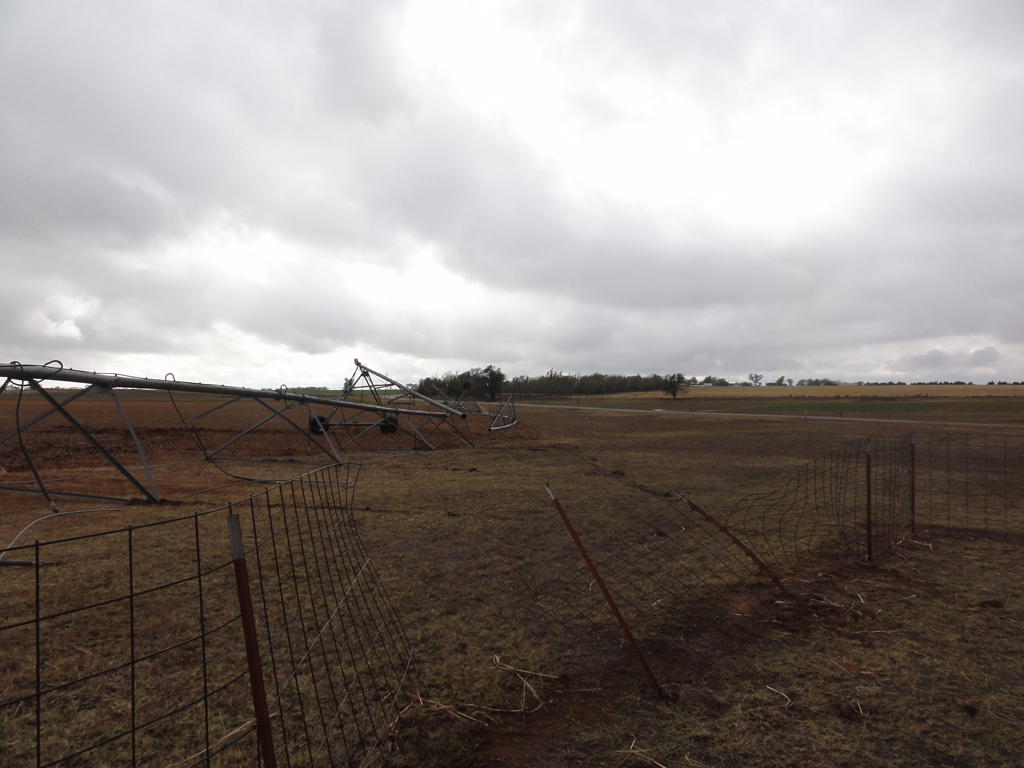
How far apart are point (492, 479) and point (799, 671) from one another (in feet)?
28.4

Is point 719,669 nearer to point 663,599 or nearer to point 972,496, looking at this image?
point 663,599

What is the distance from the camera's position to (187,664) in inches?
159

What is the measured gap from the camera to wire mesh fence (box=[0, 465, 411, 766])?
3.06 meters

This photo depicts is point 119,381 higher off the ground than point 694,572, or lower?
Answer: higher

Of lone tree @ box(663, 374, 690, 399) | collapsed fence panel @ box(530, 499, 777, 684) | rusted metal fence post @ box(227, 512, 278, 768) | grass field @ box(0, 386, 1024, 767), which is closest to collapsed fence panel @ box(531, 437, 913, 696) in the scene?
collapsed fence panel @ box(530, 499, 777, 684)

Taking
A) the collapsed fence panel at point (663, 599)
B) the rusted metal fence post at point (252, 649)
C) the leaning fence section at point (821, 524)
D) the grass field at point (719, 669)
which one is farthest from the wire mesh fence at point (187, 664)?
the leaning fence section at point (821, 524)

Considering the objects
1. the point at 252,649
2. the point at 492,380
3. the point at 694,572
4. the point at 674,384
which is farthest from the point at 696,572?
the point at 674,384

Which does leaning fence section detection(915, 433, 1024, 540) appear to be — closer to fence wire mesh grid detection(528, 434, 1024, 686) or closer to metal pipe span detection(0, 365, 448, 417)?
fence wire mesh grid detection(528, 434, 1024, 686)

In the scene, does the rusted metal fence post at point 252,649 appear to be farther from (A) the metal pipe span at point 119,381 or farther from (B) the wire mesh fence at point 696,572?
(A) the metal pipe span at point 119,381

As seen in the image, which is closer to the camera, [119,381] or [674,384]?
[119,381]

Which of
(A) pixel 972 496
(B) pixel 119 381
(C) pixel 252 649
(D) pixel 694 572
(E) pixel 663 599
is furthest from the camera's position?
(A) pixel 972 496

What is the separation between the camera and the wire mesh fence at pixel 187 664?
10.0 ft

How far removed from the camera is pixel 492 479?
12.4 meters

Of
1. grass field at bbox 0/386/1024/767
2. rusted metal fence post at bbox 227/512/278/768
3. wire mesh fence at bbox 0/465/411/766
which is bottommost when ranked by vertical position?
grass field at bbox 0/386/1024/767
